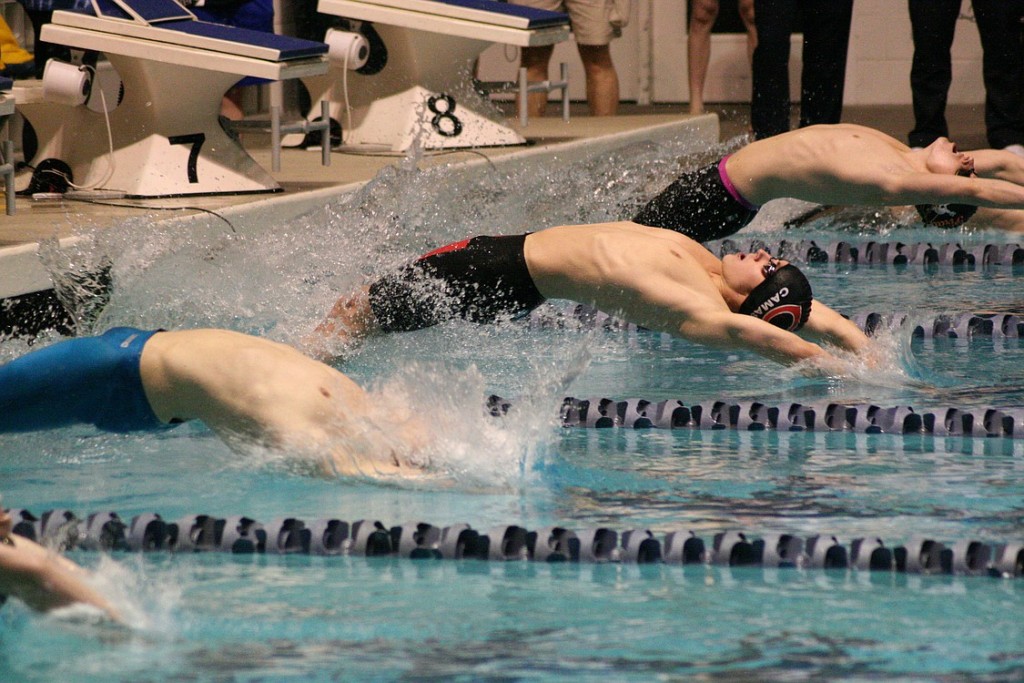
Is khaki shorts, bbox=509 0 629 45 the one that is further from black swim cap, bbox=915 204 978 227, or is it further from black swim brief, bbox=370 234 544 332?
black swim brief, bbox=370 234 544 332

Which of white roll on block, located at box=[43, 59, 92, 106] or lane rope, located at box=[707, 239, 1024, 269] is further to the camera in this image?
lane rope, located at box=[707, 239, 1024, 269]

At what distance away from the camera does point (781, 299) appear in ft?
12.1

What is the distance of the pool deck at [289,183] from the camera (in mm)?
4270

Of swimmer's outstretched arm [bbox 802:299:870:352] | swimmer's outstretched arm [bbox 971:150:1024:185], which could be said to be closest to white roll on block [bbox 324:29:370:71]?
swimmer's outstretched arm [bbox 971:150:1024:185]

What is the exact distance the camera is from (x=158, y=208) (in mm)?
5254

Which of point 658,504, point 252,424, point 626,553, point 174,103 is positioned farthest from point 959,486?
point 174,103

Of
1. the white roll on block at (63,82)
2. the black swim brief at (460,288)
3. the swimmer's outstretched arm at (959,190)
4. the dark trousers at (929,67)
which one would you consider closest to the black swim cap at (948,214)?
the swimmer's outstretched arm at (959,190)

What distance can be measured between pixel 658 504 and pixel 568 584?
47 cm

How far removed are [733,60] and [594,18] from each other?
291 cm

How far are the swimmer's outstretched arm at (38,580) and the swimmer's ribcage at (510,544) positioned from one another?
51 cm

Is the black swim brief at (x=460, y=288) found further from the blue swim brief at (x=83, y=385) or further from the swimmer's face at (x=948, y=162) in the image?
the swimmer's face at (x=948, y=162)

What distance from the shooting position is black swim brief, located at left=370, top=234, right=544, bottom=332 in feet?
13.1

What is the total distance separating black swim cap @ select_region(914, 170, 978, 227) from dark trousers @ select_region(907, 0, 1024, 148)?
2.44 m

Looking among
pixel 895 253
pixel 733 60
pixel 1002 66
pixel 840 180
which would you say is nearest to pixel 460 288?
pixel 840 180
